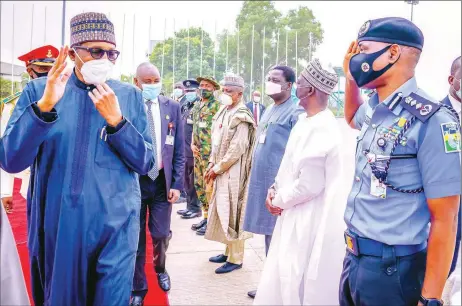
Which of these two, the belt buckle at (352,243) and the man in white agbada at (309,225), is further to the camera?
the man in white agbada at (309,225)

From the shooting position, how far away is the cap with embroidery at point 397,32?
2205mm

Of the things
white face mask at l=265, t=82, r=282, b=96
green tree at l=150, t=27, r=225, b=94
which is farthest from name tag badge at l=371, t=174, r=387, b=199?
green tree at l=150, t=27, r=225, b=94

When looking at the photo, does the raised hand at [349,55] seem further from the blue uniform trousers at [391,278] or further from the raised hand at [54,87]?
the raised hand at [54,87]

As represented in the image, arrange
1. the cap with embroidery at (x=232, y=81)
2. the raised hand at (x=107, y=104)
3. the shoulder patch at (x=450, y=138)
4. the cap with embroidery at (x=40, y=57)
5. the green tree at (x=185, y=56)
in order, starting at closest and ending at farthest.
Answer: the shoulder patch at (x=450, y=138) < the raised hand at (x=107, y=104) < the cap with embroidery at (x=40, y=57) < the cap with embroidery at (x=232, y=81) < the green tree at (x=185, y=56)

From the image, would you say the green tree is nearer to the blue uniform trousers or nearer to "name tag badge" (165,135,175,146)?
"name tag badge" (165,135,175,146)

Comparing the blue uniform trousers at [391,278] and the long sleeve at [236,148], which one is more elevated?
the long sleeve at [236,148]

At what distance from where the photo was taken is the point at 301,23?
33.2ft

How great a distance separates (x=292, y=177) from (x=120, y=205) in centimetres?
153

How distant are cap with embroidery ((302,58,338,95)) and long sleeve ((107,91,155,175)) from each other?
161 centimetres

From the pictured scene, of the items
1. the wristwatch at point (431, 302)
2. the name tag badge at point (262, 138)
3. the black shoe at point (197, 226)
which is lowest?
the black shoe at point (197, 226)

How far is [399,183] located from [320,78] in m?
1.85

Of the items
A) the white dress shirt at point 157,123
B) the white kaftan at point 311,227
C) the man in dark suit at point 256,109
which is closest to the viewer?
the white kaftan at point 311,227

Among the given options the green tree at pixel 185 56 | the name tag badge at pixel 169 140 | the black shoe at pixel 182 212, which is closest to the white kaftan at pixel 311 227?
the name tag badge at pixel 169 140

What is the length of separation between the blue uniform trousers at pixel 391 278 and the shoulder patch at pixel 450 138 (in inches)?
20.0
